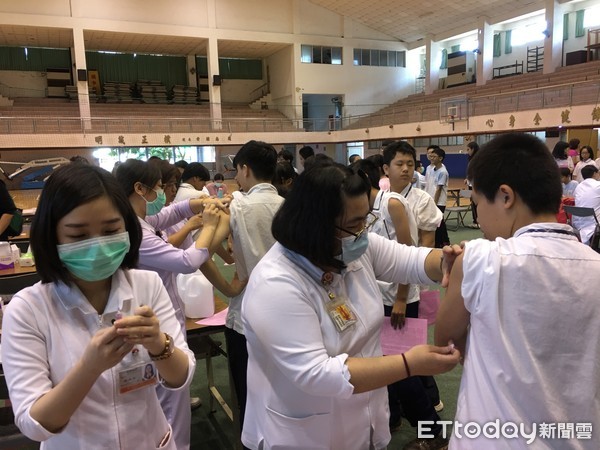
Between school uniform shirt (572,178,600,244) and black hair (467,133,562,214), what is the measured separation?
17.3ft

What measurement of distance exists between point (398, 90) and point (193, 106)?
419 inches

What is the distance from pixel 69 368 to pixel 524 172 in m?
1.22

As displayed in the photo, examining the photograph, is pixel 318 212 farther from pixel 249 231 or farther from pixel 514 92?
pixel 514 92

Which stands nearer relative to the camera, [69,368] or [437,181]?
[69,368]

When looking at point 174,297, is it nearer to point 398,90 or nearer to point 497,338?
point 497,338

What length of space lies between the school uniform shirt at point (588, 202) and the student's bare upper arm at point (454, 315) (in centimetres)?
536

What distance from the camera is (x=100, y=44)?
21109mm

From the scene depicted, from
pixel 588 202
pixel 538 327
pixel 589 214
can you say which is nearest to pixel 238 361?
pixel 538 327

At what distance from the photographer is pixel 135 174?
2291mm

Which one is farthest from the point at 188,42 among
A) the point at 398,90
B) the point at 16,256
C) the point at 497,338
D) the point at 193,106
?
the point at 497,338

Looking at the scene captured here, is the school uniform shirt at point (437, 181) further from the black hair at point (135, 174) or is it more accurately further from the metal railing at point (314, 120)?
the metal railing at point (314, 120)

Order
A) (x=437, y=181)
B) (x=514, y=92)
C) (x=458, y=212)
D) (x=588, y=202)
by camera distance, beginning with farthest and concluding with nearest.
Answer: (x=514, y=92)
(x=458, y=212)
(x=437, y=181)
(x=588, y=202)

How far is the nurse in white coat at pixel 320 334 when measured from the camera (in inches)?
46.8

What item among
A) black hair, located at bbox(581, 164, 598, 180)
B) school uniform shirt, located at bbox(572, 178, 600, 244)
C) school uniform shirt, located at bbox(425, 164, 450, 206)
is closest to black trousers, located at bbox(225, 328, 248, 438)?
school uniform shirt, located at bbox(572, 178, 600, 244)
